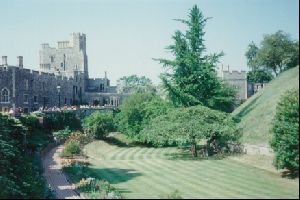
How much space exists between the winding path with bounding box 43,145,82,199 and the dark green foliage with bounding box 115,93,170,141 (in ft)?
61.1

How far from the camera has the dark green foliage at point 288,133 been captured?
23.0m

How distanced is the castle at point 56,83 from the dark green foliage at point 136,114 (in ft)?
32.6

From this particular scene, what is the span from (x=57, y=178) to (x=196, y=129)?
50.5ft

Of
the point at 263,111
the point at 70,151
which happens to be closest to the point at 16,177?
the point at 70,151

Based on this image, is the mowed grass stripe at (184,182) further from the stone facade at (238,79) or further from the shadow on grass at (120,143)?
the stone facade at (238,79)

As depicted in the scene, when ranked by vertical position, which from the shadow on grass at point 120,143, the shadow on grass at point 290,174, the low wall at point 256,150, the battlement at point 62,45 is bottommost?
the shadow on grass at point 120,143

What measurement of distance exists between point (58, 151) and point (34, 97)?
22.3 m

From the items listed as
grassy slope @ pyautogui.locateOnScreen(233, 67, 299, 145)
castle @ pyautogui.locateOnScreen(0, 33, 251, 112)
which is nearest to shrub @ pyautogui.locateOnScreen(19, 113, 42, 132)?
castle @ pyautogui.locateOnScreen(0, 33, 251, 112)

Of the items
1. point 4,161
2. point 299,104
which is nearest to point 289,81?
point 299,104

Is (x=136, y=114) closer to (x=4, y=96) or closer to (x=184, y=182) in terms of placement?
(x=4, y=96)

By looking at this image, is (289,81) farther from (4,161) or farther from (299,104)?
(4,161)

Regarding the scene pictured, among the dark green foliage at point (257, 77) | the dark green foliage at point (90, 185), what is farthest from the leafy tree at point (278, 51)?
the dark green foliage at point (257, 77)

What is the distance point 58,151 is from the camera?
130 ft

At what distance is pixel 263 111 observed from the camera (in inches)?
1618
